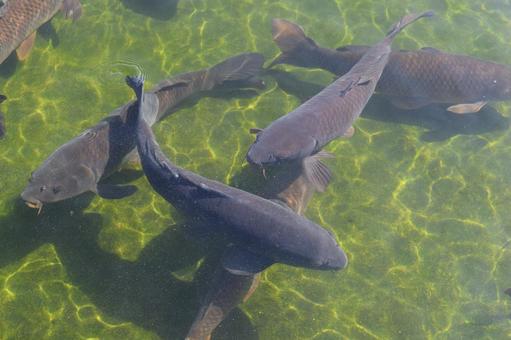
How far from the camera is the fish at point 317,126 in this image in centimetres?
654

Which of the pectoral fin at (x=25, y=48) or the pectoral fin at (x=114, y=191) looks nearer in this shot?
the pectoral fin at (x=114, y=191)

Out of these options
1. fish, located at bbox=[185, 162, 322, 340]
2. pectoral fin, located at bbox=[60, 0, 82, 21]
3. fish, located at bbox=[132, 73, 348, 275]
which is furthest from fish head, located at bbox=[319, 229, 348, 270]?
pectoral fin, located at bbox=[60, 0, 82, 21]

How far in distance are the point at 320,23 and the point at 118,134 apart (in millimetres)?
5588

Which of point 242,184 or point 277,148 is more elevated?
point 277,148

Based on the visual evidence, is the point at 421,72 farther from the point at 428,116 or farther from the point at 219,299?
the point at 219,299

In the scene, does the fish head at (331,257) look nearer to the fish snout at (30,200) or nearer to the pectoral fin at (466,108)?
the fish snout at (30,200)

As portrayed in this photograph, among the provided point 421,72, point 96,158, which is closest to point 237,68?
point 96,158

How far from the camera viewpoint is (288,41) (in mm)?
9047

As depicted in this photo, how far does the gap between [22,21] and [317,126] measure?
5541mm

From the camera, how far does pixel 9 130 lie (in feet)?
25.7

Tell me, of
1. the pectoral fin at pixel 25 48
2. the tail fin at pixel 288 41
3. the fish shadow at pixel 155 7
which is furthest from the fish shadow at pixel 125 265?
the fish shadow at pixel 155 7

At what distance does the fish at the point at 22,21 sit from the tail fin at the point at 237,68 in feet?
10.7

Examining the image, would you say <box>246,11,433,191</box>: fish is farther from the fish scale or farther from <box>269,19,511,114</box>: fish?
the fish scale

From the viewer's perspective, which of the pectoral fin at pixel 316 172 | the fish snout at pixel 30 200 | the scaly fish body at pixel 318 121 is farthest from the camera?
the pectoral fin at pixel 316 172
